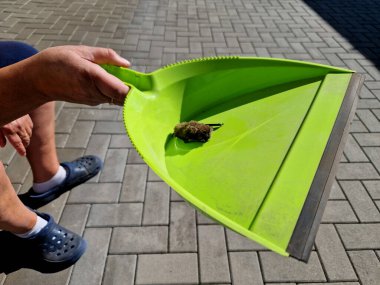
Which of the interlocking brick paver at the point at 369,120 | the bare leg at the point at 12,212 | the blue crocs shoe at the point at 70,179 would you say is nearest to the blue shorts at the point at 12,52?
the bare leg at the point at 12,212

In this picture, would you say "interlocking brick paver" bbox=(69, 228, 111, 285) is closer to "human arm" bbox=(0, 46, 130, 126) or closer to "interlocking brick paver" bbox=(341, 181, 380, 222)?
"human arm" bbox=(0, 46, 130, 126)

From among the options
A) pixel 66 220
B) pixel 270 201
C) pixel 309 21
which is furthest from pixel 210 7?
pixel 270 201

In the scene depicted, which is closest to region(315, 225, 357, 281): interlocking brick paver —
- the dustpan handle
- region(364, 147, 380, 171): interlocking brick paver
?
region(364, 147, 380, 171): interlocking brick paver

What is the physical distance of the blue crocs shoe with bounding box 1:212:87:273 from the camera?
186 centimetres

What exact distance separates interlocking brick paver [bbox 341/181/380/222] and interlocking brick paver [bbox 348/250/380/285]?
10.9 inches

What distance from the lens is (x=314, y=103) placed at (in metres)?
1.81

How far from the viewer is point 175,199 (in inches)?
90.5

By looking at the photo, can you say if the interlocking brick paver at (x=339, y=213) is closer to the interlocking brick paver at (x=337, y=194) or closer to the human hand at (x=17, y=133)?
the interlocking brick paver at (x=337, y=194)

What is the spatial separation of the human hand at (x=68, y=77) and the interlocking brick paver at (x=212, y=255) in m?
1.12

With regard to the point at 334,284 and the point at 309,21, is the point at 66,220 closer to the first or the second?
the point at 334,284

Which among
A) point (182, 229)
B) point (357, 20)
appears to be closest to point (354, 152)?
point (182, 229)

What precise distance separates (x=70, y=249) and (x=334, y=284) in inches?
56.9

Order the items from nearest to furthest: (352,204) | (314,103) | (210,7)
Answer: (314,103), (352,204), (210,7)

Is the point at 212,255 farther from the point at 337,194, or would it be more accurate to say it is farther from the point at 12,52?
the point at 12,52
